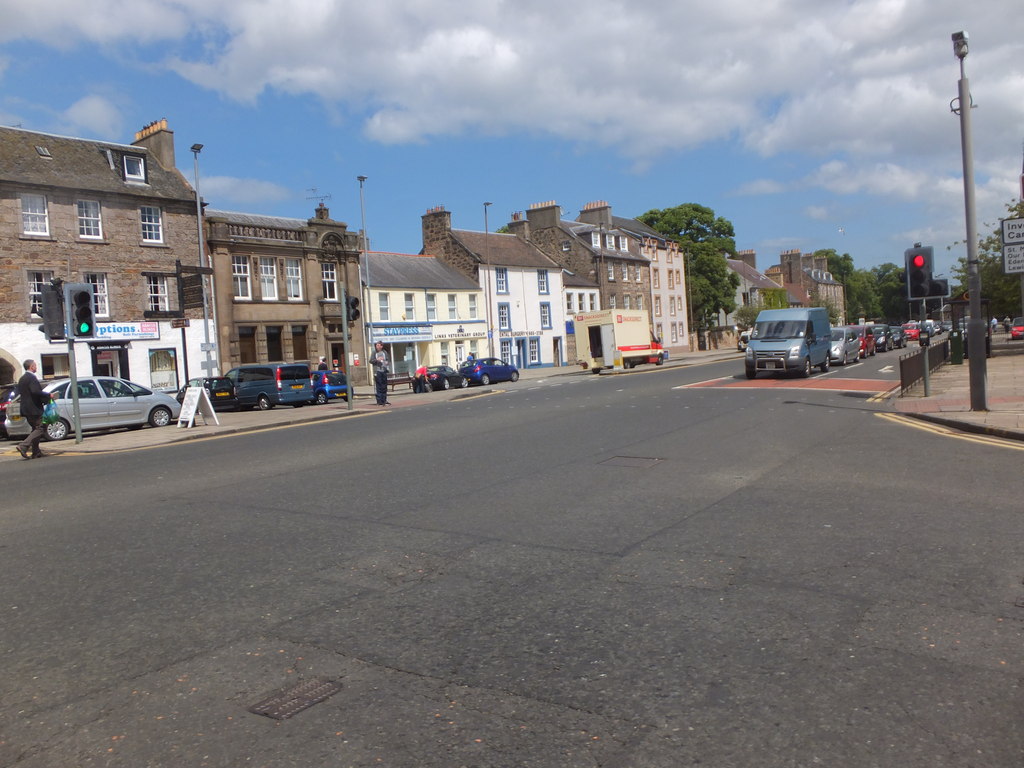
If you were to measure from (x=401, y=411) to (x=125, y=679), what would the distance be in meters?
18.7

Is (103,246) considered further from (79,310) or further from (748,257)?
(748,257)

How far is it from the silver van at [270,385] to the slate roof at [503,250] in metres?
26.7

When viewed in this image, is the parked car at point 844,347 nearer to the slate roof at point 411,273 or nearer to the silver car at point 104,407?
the silver car at point 104,407

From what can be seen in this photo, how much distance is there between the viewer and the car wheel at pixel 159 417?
869 inches

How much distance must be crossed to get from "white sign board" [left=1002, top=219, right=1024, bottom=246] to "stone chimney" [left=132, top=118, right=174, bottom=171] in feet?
118

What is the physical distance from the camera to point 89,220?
3450 centimetres

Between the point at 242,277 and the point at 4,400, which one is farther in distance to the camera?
the point at 242,277

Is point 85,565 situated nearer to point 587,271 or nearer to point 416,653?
point 416,653

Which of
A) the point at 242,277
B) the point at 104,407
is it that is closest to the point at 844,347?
the point at 242,277

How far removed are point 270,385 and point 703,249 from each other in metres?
58.4

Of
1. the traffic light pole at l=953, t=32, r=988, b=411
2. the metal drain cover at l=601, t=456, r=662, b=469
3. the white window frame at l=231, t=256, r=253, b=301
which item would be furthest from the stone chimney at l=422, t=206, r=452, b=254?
the metal drain cover at l=601, t=456, r=662, b=469

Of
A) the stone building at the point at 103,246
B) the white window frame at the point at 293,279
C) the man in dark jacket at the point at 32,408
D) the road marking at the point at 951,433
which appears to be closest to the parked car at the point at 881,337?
the white window frame at the point at 293,279

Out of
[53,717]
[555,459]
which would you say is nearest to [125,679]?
[53,717]

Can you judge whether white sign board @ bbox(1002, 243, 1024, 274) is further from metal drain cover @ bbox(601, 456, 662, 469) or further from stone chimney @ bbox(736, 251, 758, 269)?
stone chimney @ bbox(736, 251, 758, 269)
